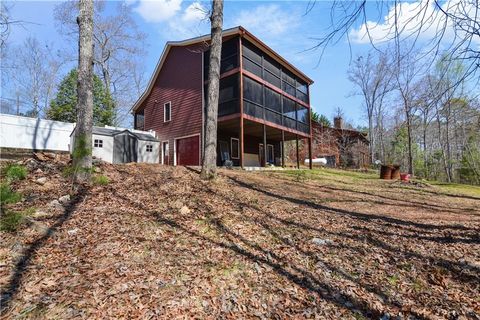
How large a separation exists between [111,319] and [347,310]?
7.46ft

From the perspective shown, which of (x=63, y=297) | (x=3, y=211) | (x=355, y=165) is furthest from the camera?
(x=355, y=165)

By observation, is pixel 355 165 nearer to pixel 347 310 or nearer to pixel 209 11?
pixel 209 11

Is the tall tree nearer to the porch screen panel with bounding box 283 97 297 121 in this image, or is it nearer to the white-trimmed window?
the white-trimmed window

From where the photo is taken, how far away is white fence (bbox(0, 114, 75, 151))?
17719mm

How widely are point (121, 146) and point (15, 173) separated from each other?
1012cm

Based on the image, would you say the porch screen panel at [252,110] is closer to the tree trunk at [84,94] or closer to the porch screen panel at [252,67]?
the porch screen panel at [252,67]

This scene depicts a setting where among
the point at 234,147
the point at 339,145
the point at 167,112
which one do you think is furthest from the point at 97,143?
the point at 339,145

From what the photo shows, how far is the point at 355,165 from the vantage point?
105 feet

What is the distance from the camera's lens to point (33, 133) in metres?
18.9

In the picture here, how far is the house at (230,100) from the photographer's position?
1551 centimetres

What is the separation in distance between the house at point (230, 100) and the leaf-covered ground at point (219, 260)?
365 inches

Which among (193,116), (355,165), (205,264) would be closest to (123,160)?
(193,116)

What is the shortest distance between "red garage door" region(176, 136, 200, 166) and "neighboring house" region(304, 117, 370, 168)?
18.4 metres

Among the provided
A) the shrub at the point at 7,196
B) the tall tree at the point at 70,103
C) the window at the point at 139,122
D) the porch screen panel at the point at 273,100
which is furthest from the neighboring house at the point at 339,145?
the shrub at the point at 7,196
